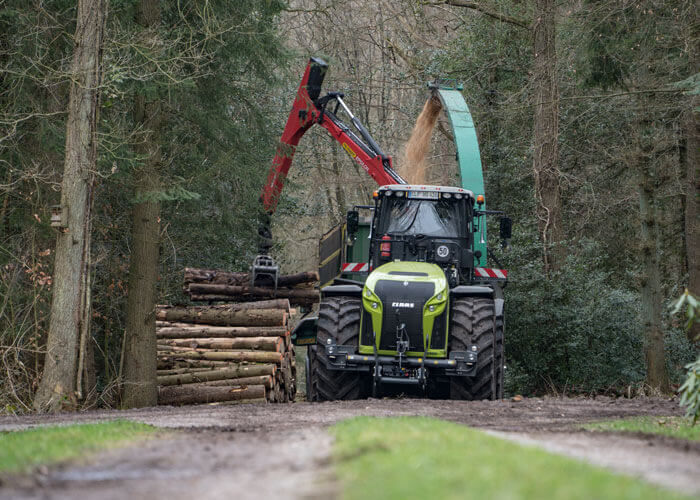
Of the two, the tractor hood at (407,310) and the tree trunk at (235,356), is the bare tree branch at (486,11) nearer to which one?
the tree trunk at (235,356)

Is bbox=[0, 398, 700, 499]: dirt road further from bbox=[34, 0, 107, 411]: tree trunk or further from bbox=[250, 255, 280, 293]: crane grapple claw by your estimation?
bbox=[250, 255, 280, 293]: crane grapple claw

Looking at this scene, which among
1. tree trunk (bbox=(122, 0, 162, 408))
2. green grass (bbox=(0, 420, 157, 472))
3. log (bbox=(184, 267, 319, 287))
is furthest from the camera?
log (bbox=(184, 267, 319, 287))

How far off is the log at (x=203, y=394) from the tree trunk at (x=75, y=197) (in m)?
2.71

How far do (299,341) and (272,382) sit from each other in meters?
0.98

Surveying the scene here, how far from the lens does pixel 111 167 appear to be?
50.5 ft

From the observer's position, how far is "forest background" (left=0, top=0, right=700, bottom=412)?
15.1 m

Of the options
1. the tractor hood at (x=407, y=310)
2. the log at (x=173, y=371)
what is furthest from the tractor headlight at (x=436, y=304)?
the log at (x=173, y=371)

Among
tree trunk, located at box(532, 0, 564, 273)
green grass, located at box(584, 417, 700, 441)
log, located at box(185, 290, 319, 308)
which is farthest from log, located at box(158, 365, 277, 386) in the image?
tree trunk, located at box(532, 0, 564, 273)

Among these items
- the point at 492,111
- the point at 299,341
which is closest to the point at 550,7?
the point at 492,111

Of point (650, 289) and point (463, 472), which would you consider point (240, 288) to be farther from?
point (463, 472)

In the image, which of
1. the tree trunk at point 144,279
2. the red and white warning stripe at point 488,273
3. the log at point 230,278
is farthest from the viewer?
the log at point 230,278

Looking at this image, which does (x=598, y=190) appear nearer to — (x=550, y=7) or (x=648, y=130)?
(x=648, y=130)

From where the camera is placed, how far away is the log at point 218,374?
53.4 feet

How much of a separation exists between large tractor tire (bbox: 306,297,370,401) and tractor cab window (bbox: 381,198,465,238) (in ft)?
6.04
